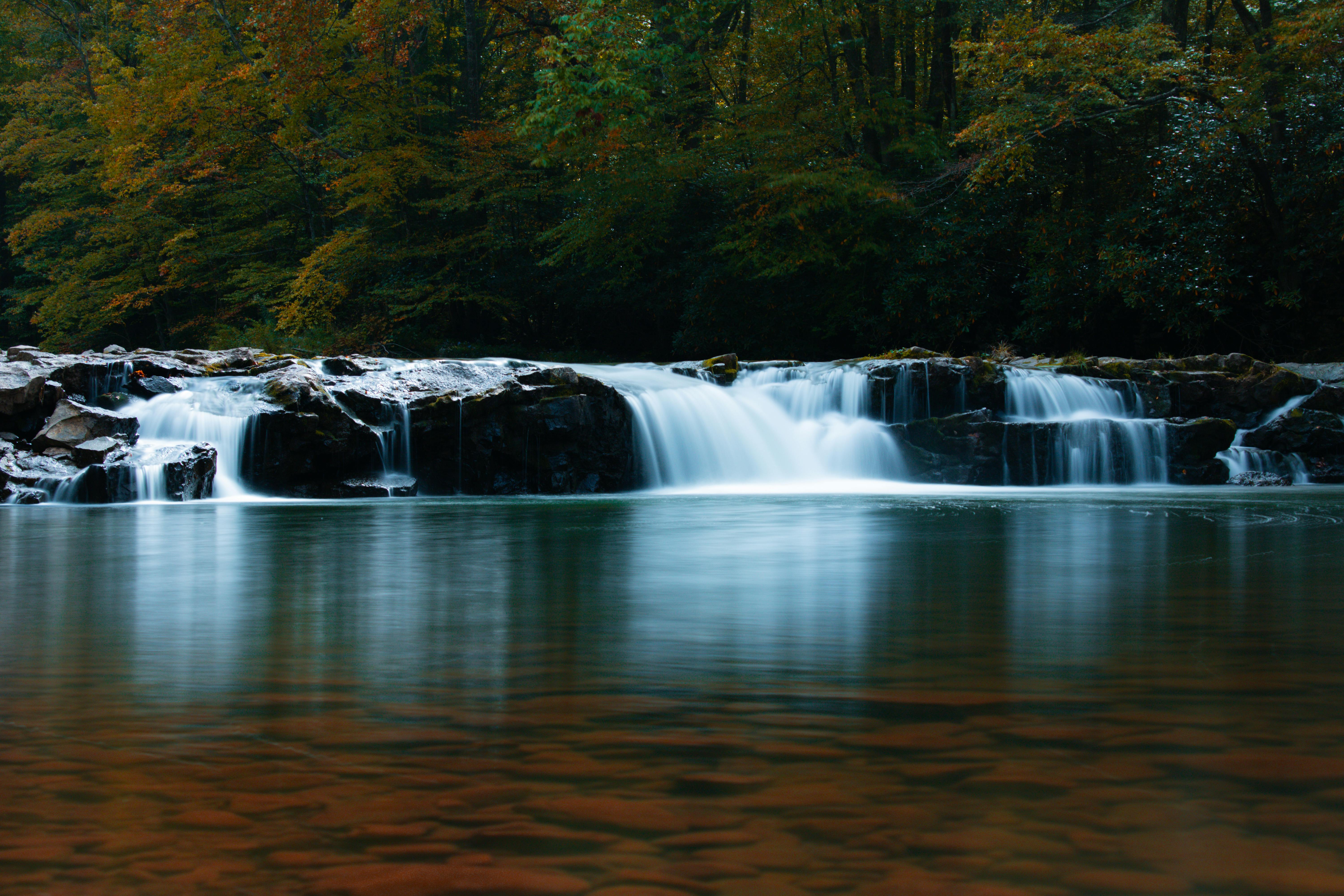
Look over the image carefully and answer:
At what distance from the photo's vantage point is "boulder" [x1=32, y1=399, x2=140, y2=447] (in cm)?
1198

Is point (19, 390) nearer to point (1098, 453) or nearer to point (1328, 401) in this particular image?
point (1098, 453)

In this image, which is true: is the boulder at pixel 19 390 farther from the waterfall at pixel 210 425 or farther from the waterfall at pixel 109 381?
the waterfall at pixel 210 425

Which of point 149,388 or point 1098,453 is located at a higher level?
point 149,388

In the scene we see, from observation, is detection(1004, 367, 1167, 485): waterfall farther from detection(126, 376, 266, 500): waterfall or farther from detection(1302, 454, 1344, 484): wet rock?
detection(126, 376, 266, 500): waterfall

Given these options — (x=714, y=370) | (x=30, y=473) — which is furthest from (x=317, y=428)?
(x=714, y=370)

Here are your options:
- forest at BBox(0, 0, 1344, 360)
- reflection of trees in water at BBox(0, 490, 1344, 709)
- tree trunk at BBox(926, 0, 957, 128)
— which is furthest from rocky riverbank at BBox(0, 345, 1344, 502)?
tree trunk at BBox(926, 0, 957, 128)

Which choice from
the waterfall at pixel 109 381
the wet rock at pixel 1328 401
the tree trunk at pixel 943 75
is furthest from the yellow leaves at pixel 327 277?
the wet rock at pixel 1328 401

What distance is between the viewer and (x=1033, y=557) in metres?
5.74

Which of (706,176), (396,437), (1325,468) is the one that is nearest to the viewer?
(396,437)

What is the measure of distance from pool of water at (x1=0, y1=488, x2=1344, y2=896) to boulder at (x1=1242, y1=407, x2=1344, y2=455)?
36.9 ft

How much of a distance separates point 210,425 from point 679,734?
39.7 ft

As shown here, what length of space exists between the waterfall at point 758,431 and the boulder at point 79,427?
5.76 metres

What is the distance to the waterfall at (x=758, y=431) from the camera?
1468 centimetres

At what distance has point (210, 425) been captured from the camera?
12781mm
